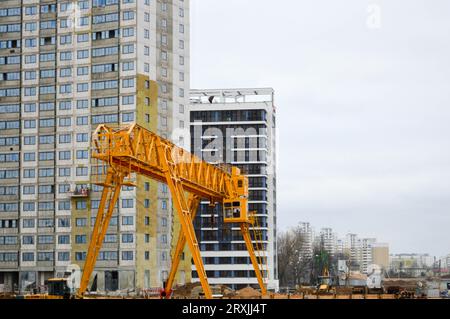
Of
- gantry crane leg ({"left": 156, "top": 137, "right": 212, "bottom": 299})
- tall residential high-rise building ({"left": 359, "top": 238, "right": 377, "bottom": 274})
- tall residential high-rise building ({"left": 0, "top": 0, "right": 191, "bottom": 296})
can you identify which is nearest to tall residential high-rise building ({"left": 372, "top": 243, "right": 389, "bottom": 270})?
tall residential high-rise building ({"left": 359, "top": 238, "right": 377, "bottom": 274})

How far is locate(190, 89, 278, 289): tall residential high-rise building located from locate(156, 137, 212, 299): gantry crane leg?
54632mm

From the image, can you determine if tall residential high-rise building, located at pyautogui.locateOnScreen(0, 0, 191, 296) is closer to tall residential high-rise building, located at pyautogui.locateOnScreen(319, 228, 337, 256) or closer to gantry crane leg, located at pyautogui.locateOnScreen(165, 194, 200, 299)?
gantry crane leg, located at pyautogui.locateOnScreen(165, 194, 200, 299)

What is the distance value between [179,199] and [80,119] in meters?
28.1

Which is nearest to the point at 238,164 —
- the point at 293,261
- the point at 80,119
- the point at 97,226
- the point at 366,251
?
the point at 293,261

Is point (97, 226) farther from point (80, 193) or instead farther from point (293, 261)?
point (293, 261)

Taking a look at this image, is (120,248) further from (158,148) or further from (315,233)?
(315,233)

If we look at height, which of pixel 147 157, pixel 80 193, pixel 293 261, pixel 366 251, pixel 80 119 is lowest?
pixel 293 261

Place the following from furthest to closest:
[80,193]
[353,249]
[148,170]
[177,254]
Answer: [353,249]
[80,193]
[177,254]
[148,170]

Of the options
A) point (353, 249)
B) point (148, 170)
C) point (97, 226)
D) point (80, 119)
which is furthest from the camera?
point (353, 249)

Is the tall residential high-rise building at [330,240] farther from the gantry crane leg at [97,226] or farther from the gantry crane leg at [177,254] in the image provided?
the gantry crane leg at [97,226]

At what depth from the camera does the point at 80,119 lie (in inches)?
2392

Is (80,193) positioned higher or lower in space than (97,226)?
higher

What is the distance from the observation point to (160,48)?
60.6 meters
